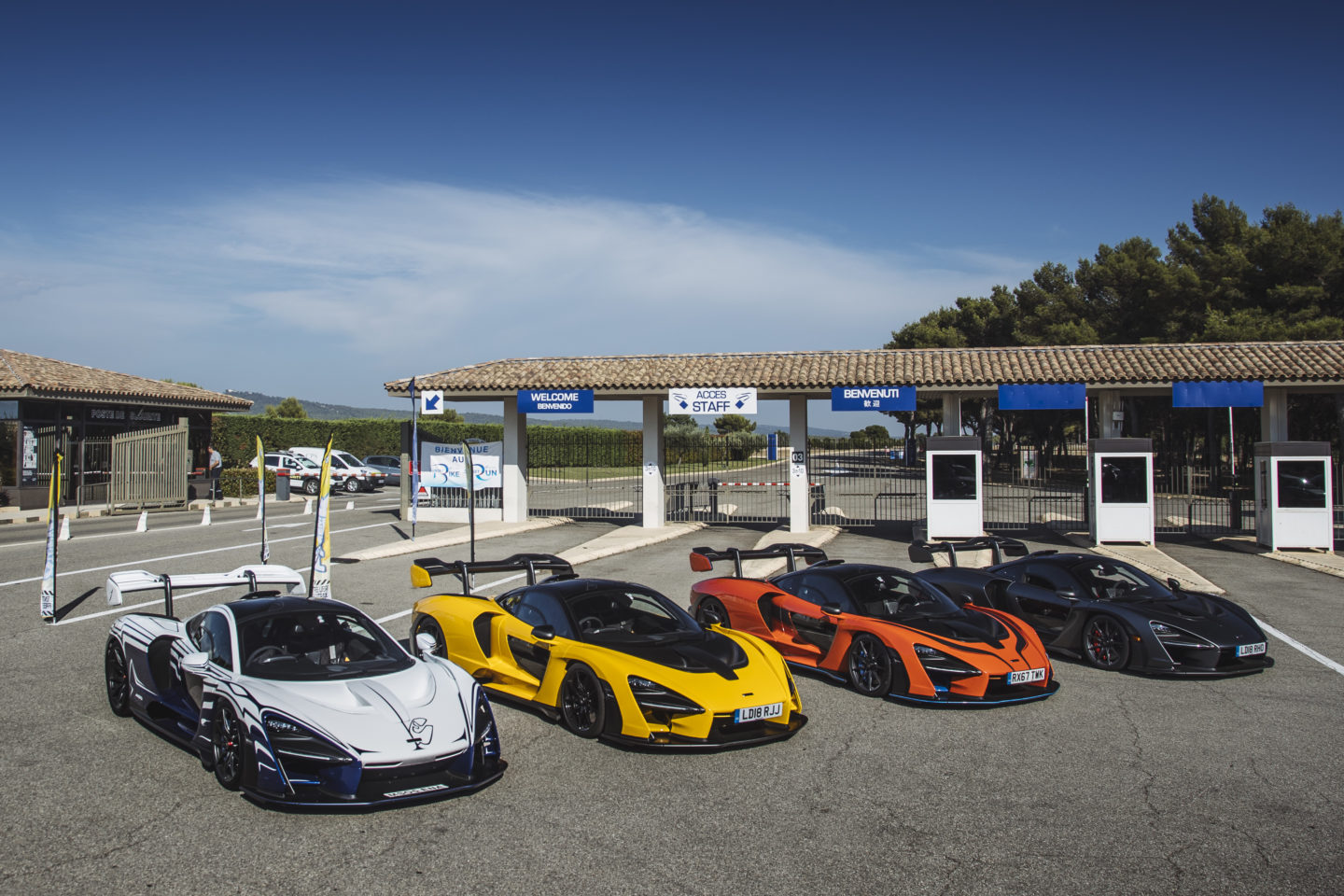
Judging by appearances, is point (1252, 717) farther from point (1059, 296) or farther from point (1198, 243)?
point (1059, 296)

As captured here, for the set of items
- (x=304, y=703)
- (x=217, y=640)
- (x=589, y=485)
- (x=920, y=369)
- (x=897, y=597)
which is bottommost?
(x=304, y=703)

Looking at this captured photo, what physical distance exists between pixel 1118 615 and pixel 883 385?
1287 cm

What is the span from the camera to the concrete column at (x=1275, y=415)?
21156 mm

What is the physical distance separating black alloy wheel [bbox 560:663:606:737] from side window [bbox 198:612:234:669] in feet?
7.98

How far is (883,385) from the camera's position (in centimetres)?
2197

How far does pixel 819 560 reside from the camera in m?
11.2

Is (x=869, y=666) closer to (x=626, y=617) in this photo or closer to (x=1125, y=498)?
(x=626, y=617)

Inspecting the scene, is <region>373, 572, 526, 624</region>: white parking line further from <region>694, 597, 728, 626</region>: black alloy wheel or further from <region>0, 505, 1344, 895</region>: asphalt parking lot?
<region>694, 597, 728, 626</region>: black alloy wheel

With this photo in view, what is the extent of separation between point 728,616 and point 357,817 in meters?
5.37

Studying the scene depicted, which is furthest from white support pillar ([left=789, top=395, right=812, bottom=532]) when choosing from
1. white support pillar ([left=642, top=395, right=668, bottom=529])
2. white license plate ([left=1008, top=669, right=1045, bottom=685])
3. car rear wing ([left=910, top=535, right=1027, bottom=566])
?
white license plate ([left=1008, top=669, right=1045, bottom=685])

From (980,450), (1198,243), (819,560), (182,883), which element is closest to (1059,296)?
(1198,243)

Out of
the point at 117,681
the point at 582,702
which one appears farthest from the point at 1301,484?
the point at 117,681

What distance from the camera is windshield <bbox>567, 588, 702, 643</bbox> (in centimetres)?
773

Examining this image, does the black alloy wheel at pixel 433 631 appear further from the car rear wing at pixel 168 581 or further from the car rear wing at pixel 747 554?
the car rear wing at pixel 747 554
